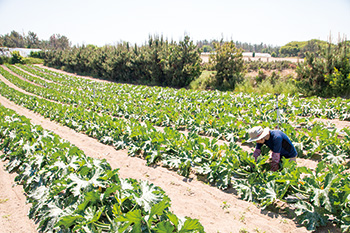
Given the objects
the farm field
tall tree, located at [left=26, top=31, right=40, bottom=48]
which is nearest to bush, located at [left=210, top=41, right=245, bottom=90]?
the farm field

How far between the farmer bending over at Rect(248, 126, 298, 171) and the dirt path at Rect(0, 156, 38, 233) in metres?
4.31

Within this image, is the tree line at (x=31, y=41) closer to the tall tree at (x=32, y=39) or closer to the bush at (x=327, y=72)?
the tall tree at (x=32, y=39)

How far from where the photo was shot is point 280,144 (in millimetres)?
4211

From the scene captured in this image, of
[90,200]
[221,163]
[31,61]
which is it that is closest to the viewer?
[90,200]

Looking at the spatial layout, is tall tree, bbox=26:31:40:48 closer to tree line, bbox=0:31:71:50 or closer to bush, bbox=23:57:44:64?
tree line, bbox=0:31:71:50

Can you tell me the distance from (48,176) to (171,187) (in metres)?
2.52

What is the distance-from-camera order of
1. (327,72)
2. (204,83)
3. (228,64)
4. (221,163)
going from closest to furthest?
(221,163) → (327,72) → (228,64) → (204,83)

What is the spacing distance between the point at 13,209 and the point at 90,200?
2.17m

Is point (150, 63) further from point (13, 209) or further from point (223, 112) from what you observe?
point (13, 209)

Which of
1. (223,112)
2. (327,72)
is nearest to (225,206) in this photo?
(223,112)

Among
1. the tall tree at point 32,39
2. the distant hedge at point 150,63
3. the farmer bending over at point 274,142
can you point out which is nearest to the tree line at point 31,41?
Result: the tall tree at point 32,39

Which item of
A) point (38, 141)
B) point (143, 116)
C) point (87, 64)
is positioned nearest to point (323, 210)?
point (38, 141)

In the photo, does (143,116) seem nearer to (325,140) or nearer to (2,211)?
(2,211)

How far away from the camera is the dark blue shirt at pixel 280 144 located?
4.21 meters
